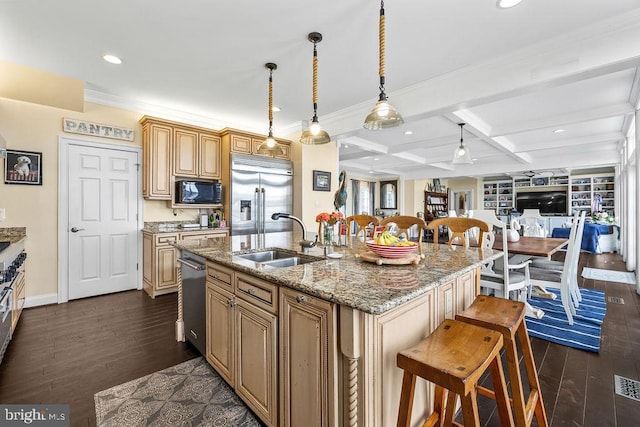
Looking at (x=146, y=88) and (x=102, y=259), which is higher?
(x=146, y=88)

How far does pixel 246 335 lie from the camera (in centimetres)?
153

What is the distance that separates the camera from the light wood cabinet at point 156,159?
3.86 meters

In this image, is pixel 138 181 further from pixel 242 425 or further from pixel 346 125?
pixel 242 425

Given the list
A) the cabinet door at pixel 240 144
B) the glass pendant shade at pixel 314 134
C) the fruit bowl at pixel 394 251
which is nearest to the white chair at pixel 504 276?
the fruit bowl at pixel 394 251

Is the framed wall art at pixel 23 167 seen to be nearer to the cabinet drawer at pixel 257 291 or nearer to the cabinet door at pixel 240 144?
the cabinet door at pixel 240 144

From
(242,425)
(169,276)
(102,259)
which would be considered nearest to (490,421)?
(242,425)

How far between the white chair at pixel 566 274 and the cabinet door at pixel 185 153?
14.8 ft

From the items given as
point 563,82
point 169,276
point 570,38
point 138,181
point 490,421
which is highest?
point 570,38

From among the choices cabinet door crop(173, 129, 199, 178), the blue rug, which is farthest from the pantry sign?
the blue rug

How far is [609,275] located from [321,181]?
5024mm

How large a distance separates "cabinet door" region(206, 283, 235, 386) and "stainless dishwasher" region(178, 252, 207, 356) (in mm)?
117

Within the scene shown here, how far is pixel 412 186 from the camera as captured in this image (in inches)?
430

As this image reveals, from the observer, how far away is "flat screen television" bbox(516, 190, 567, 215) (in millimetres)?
9805

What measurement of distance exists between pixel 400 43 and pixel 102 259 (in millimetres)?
4358
